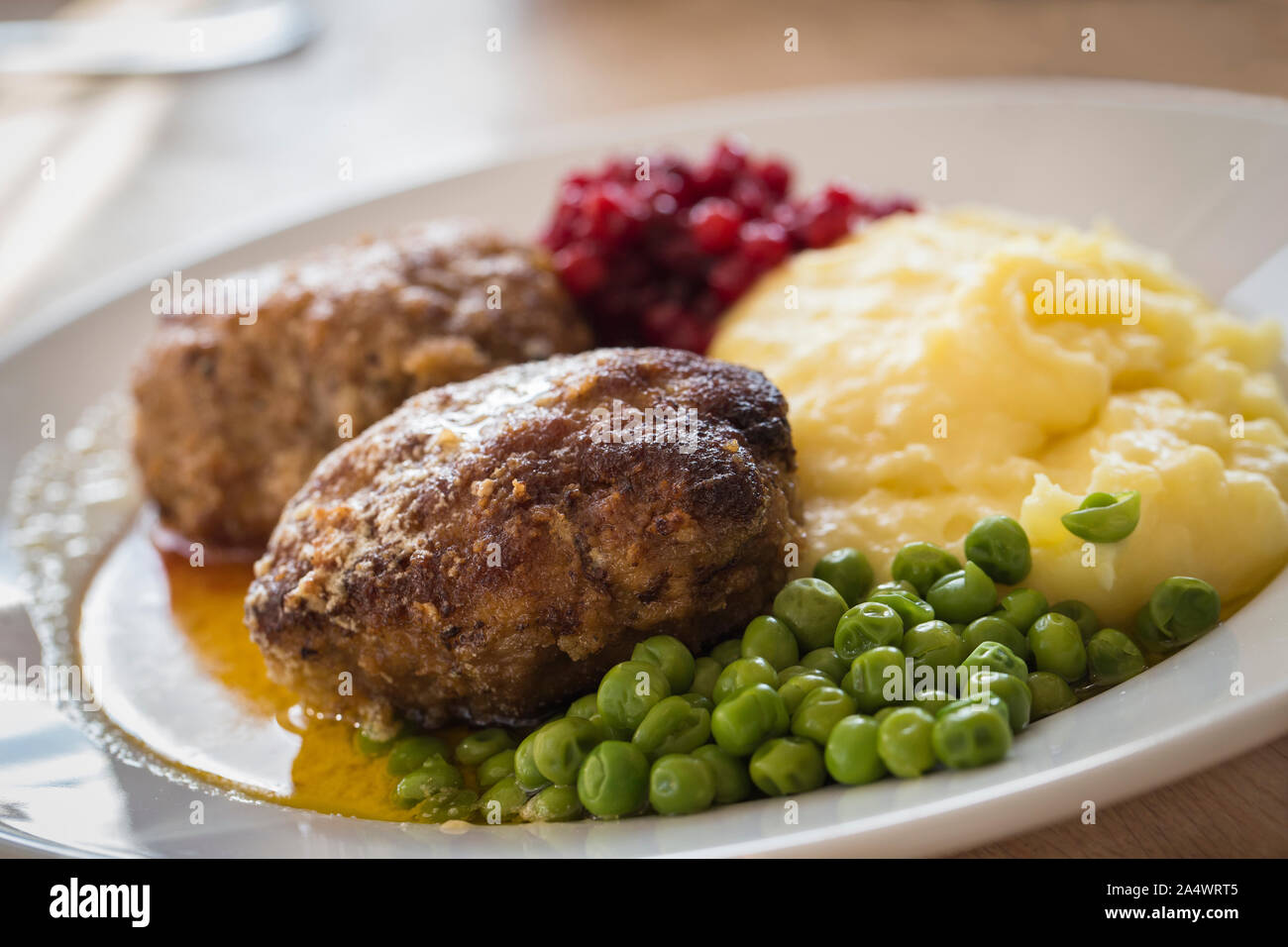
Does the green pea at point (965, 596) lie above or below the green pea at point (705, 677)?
above

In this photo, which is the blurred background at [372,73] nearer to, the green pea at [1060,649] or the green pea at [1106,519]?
the green pea at [1106,519]

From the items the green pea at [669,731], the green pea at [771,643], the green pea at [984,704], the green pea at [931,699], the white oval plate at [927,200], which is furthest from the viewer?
the green pea at [771,643]

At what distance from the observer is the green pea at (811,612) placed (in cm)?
377

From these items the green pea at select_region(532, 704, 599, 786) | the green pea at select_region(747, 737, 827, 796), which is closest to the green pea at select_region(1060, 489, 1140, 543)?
the green pea at select_region(747, 737, 827, 796)

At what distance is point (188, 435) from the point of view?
5270mm

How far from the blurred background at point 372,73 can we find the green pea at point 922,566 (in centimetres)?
457

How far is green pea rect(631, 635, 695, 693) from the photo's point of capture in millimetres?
3635

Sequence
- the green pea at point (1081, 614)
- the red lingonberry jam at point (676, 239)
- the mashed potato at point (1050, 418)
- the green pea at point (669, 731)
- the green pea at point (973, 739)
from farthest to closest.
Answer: the red lingonberry jam at point (676, 239) < the mashed potato at point (1050, 418) < the green pea at point (1081, 614) < the green pea at point (669, 731) < the green pea at point (973, 739)

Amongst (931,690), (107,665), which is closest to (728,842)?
(931,690)

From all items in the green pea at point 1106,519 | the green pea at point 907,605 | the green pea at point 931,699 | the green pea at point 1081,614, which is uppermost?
the green pea at point 1106,519

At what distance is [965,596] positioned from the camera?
148 inches

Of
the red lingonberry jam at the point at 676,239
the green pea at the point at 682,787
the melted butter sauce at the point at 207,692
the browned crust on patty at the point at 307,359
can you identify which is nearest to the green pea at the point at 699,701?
the green pea at the point at 682,787

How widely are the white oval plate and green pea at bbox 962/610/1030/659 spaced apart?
348 millimetres

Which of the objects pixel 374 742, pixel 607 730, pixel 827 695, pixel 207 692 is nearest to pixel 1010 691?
pixel 827 695
